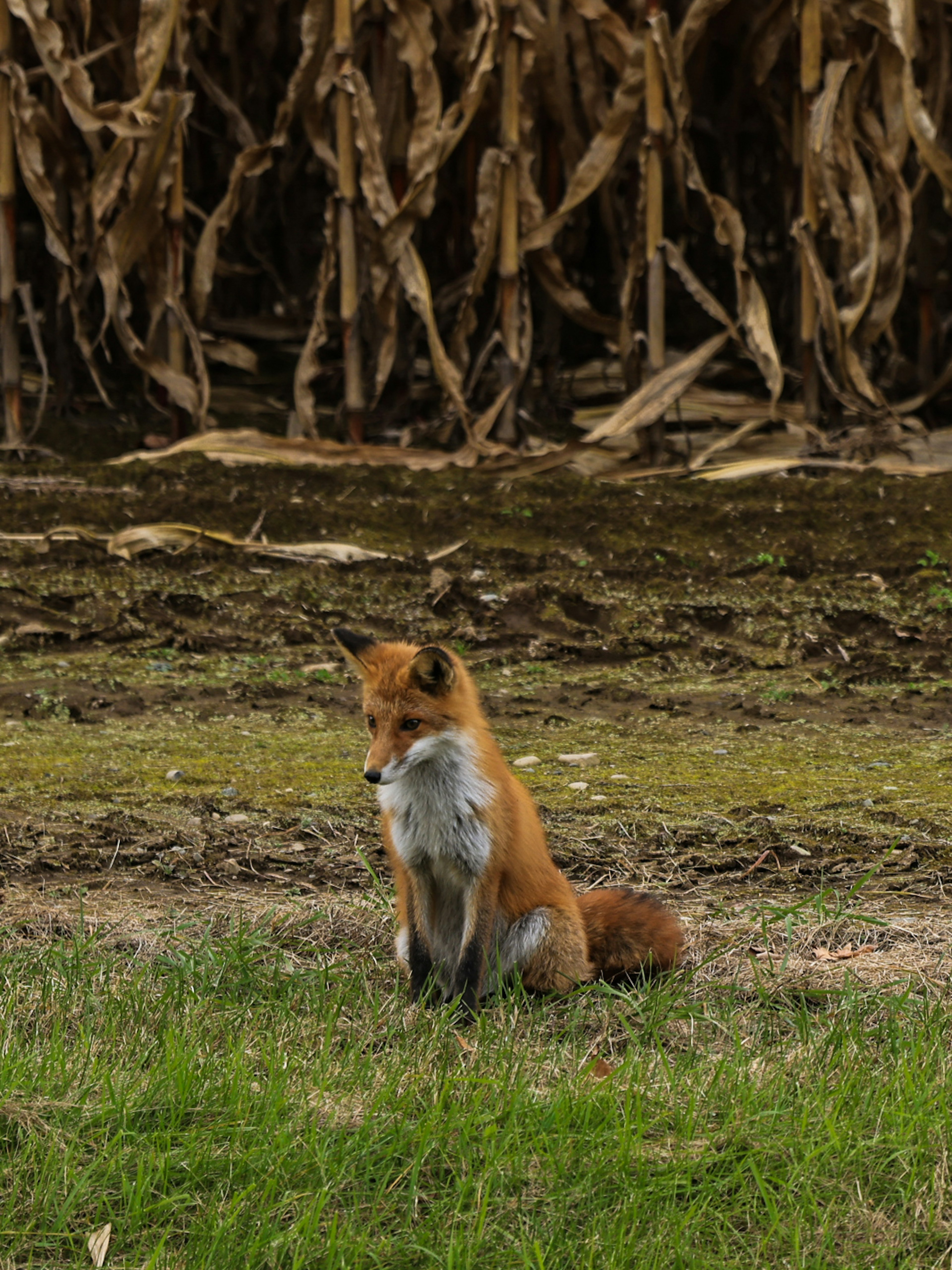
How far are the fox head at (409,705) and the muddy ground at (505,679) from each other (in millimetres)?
804

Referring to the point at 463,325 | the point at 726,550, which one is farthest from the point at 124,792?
the point at 463,325

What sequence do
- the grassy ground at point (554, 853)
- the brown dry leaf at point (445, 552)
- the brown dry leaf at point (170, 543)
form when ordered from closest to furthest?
the grassy ground at point (554, 853) → the brown dry leaf at point (170, 543) → the brown dry leaf at point (445, 552)

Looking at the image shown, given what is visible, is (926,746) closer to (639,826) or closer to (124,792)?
(639,826)

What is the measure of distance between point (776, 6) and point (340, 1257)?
9.19 m

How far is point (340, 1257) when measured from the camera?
2.41m

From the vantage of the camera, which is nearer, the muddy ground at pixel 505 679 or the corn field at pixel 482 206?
the muddy ground at pixel 505 679

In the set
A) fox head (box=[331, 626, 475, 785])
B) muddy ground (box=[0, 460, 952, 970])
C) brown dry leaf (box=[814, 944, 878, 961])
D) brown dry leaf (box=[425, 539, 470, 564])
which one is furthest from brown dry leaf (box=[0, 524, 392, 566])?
brown dry leaf (box=[814, 944, 878, 961])

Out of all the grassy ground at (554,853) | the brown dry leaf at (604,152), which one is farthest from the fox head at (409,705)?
the brown dry leaf at (604,152)

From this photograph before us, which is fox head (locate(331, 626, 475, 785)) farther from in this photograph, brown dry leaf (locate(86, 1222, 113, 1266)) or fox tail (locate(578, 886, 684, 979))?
brown dry leaf (locate(86, 1222, 113, 1266))

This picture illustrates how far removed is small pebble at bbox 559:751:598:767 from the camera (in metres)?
5.58


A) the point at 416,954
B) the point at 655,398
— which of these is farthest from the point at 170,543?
the point at 416,954

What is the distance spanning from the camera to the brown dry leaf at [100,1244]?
8.02ft

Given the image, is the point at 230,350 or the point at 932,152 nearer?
the point at 932,152

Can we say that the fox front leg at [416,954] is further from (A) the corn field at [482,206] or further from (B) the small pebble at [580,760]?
(A) the corn field at [482,206]
